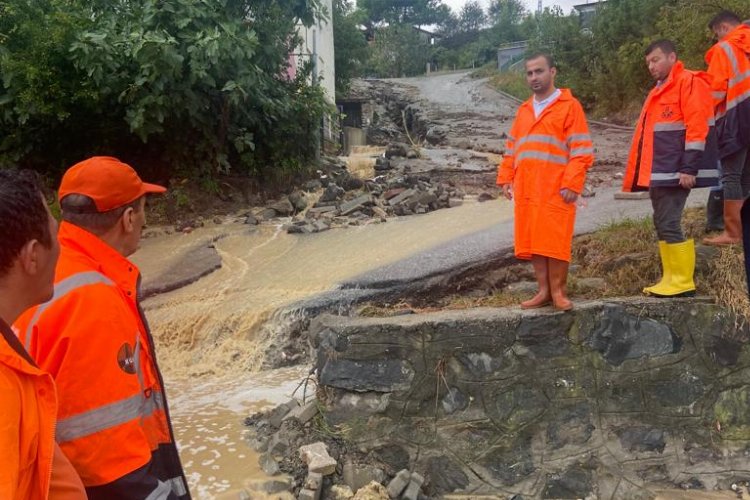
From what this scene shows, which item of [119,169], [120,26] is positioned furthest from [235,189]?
[119,169]

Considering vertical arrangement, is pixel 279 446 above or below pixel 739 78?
below

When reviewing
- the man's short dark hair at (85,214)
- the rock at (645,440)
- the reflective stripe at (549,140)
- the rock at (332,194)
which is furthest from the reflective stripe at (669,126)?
the rock at (332,194)

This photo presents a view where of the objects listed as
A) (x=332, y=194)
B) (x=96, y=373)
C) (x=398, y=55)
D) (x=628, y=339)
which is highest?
(x=398, y=55)

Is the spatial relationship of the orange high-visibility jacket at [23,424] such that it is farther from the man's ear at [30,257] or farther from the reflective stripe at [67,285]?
the reflective stripe at [67,285]

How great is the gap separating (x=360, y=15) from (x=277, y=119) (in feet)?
38.2

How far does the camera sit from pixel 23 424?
4.66 feet

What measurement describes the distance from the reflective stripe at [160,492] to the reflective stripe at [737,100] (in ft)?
14.5

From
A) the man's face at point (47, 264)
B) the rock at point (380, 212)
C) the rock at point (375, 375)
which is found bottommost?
the rock at point (375, 375)

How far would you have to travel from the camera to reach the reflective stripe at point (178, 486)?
2078mm

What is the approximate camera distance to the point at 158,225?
1120 cm

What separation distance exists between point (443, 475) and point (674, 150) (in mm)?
2749

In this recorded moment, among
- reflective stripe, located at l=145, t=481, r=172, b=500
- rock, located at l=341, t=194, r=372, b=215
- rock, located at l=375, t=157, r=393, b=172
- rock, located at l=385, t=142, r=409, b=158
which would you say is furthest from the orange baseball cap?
rock, located at l=385, t=142, r=409, b=158

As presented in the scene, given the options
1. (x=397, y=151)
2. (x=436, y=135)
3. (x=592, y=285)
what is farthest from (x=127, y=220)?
(x=436, y=135)

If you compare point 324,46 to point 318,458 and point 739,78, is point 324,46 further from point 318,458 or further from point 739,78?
point 318,458
